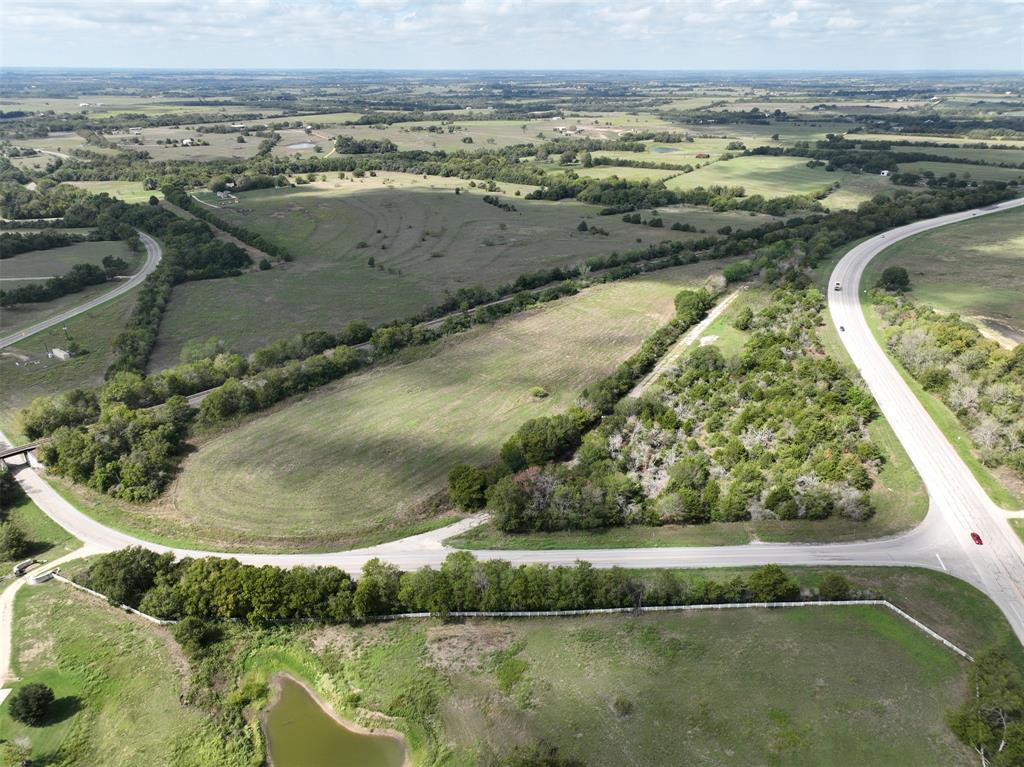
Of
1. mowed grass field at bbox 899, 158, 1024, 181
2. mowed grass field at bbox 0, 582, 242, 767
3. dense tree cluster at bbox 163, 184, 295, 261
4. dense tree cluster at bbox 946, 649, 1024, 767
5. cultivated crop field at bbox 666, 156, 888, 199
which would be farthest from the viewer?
mowed grass field at bbox 899, 158, 1024, 181

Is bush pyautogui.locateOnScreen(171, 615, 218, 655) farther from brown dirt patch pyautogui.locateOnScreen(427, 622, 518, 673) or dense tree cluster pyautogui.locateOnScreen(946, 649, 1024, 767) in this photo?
dense tree cluster pyautogui.locateOnScreen(946, 649, 1024, 767)

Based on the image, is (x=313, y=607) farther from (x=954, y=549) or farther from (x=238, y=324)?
(x=238, y=324)

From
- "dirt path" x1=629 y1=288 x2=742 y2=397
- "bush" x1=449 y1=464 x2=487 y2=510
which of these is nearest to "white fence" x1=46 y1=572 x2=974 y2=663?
"bush" x1=449 y1=464 x2=487 y2=510

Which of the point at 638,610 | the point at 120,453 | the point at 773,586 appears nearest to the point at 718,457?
the point at 773,586

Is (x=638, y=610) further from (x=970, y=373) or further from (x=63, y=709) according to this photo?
(x=970, y=373)

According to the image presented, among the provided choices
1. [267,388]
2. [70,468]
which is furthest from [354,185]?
[70,468]

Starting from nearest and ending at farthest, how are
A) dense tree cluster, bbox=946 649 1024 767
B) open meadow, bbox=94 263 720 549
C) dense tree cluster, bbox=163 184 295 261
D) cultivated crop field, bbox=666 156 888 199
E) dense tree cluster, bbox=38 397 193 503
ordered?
dense tree cluster, bbox=946 649 1024 767, open meadow, bbox=94 263 720 549, dense tree cluster, bbox=38 397 193 503, dense tree cluster, bbox=163 184 295 261, cultivated crop field, bbox=666 156 888 199

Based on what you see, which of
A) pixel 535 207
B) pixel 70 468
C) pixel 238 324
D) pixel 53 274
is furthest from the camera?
pixel 535 207

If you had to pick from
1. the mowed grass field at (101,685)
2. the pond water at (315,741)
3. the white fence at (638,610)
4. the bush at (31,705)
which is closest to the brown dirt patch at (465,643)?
the white fence at (638,610)
